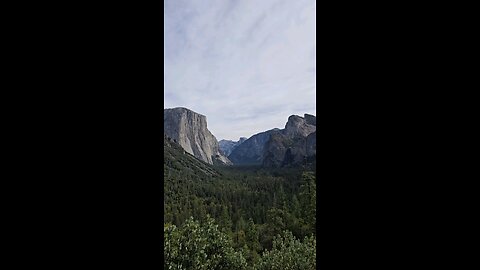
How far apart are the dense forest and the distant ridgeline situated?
118mm

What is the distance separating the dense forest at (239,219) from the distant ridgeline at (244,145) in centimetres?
12

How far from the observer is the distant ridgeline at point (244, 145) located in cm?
418

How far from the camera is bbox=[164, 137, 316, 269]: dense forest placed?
4383 millimetres

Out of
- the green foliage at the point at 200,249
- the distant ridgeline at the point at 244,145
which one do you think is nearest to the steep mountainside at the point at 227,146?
the distant ridgeline at the point at 244,145

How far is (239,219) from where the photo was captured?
16.4 feet

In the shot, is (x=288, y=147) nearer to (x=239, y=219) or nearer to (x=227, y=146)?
(x=227, y=146)

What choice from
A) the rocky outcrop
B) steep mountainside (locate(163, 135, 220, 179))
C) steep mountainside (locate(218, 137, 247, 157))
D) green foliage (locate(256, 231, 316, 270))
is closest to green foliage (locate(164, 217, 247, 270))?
green foliage (locate(256, 231, 316, 270))

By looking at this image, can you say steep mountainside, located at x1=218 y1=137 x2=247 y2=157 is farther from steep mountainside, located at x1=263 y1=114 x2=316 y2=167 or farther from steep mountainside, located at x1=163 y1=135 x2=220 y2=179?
steep mountainside, located at x1=263 y1=114 x2=316 y2=167

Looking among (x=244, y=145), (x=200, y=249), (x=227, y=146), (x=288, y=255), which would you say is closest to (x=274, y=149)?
(x=244, y=145)

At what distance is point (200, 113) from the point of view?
461 cm
